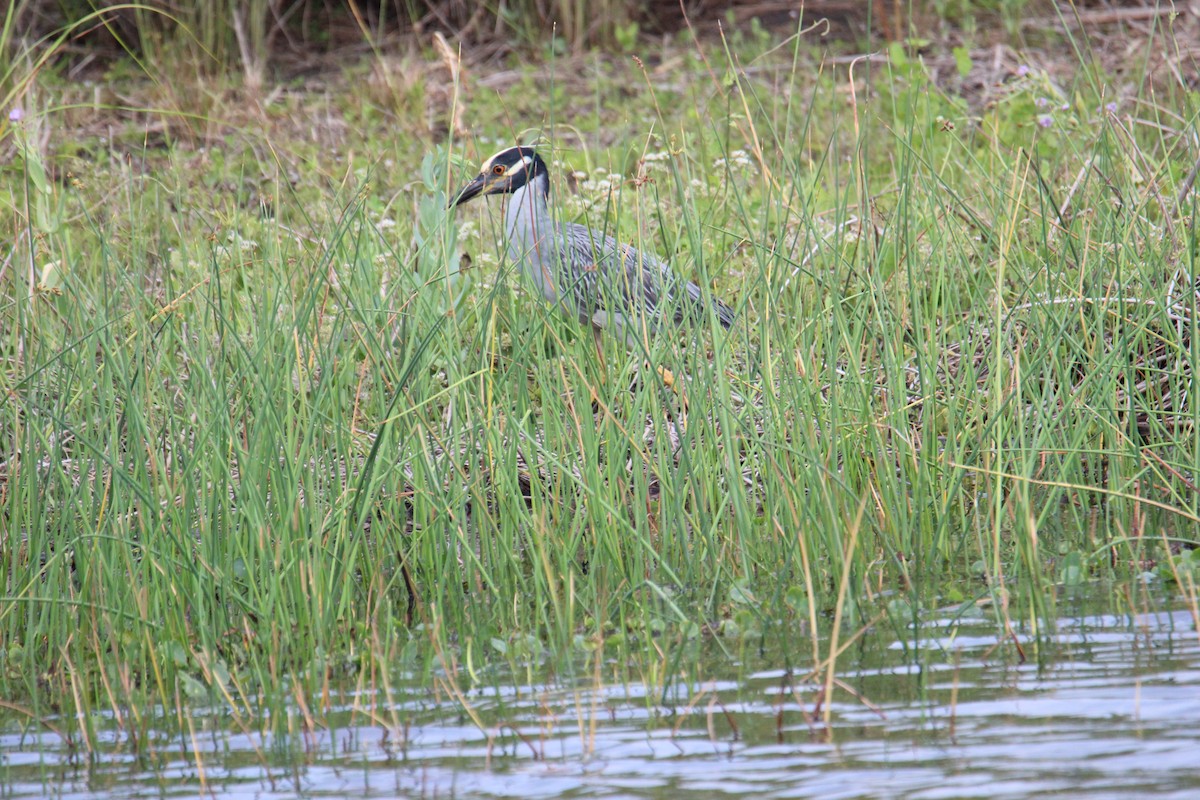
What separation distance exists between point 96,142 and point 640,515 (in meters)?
6.13

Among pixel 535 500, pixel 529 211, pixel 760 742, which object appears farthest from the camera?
pixel 529 211

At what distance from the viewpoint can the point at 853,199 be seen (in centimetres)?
628

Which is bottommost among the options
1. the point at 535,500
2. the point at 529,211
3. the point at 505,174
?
the point at 535,500

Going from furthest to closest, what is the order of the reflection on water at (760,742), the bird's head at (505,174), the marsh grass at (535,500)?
the bird's head at (505,174)
the marsh grass at (535,500)
the reflection on water at (760,742)

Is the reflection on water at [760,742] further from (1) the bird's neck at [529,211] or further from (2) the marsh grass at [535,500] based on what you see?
(1) the bird's neck at [529,211]

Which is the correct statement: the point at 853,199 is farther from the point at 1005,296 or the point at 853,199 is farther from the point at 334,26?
the point at 334,26

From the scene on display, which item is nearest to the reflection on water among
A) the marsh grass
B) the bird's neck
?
the marsh grass

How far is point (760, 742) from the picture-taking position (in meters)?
2.49

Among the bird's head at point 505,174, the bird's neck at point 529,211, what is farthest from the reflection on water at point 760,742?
the bird's head at point 505,174

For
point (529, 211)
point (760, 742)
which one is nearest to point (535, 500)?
point (760, 742)

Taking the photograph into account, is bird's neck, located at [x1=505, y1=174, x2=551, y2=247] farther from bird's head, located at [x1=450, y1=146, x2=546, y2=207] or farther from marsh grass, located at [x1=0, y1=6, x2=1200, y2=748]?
marsh grass, located at [x1=0, y1=6, x2=1200, y2=748]

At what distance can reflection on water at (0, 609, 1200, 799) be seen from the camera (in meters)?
2.30

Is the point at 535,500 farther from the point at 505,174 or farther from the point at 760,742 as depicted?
the point at 505,174

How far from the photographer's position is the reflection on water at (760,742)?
230 cm
